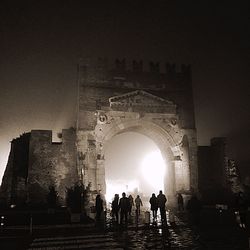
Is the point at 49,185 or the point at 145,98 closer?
the point at 49,185

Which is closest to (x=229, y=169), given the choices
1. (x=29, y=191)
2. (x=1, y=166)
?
(x=29, y=191)

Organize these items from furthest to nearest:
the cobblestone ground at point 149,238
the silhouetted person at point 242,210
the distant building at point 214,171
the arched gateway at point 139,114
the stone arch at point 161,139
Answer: the distant building at point 214,171 → the stone arch at point 161,139 → the arched gateway at point 139,114 → the silhouetted person at point 242,210 → the cobblestone ground at point 149,238

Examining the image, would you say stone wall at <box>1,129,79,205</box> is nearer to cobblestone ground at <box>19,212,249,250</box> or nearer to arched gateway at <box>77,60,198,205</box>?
arched gateway at <box>77,60,198,205</box>

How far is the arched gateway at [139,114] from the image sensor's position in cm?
1958

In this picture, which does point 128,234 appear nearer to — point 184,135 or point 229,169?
point 184,135

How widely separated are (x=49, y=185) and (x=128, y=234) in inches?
365

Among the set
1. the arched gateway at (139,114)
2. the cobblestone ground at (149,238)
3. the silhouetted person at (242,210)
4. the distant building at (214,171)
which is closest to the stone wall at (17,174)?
the arched gateway at (139,114)

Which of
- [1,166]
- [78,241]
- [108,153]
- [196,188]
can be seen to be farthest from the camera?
[108,153]

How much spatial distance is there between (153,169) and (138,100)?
19.1 meters

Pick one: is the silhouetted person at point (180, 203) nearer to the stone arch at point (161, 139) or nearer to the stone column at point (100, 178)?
the stone arch at point (161, 139)

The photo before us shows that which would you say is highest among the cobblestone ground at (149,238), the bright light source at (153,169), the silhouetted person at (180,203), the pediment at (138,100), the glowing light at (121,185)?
the pediment at (138,100)

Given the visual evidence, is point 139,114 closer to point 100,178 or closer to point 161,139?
point 161,139

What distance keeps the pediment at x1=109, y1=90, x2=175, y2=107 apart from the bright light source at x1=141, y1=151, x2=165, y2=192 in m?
14.4

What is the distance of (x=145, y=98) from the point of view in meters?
21.0
